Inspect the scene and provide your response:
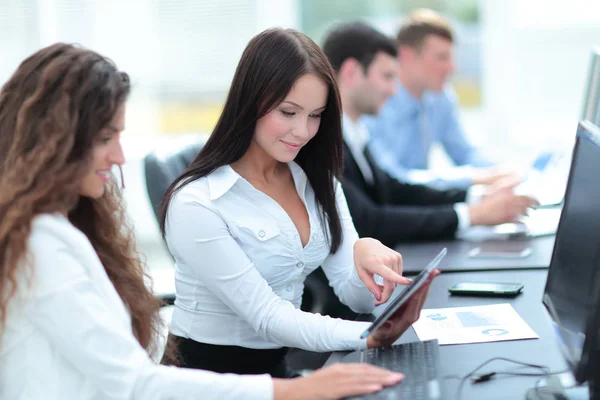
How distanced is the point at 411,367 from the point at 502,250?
3.72 feet

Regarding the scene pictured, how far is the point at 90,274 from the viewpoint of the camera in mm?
1146

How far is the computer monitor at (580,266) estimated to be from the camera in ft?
3.61

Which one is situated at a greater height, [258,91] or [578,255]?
[258,91]

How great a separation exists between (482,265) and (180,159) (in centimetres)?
94

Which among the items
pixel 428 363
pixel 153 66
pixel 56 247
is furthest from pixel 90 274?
pixel 153 66

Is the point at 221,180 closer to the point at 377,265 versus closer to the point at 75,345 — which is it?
the point at 377,265

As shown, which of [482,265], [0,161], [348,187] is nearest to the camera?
[0,161]

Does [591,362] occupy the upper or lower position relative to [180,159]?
upper

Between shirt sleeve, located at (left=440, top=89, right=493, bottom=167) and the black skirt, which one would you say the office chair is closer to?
the black skirt

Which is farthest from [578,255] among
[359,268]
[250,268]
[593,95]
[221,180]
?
[593,95]

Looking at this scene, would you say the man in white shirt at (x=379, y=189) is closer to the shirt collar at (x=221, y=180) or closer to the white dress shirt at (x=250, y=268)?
the white dress shirt at (x=250, y=268)

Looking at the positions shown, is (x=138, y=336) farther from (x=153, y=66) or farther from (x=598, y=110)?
(x=153, y=66)

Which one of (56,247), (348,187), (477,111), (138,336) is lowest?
(477,111)

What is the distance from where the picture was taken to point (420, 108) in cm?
389
